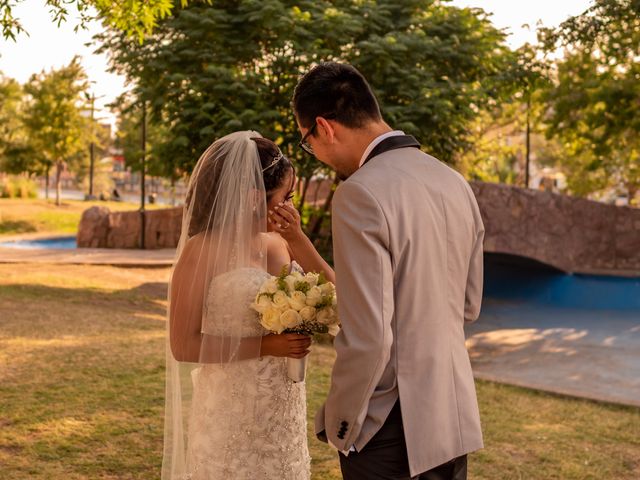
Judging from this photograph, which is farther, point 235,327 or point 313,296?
point 235,327

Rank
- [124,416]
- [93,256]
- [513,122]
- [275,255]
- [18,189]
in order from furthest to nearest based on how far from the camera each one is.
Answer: [18,189] → [513,122] → [93,256] → [124,416] → [275,255]

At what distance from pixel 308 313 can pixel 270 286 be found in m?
0.21

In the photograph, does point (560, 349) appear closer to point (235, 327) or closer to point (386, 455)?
point (235, 327)

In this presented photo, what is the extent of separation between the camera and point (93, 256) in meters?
21.4

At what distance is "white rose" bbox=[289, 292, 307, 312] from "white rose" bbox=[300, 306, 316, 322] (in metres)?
0.02

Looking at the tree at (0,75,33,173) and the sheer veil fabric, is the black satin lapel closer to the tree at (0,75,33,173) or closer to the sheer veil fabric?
the sheer veil fabric

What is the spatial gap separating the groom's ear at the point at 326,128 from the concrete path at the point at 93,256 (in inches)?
685

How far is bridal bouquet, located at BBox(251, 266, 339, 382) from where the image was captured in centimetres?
341

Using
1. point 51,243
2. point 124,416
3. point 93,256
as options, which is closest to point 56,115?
point 51,243

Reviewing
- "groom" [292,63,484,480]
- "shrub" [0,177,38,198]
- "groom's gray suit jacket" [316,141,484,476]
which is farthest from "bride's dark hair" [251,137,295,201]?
"shrub" [0,177,38,198]

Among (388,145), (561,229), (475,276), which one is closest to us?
(388,145)

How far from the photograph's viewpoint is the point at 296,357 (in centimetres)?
363

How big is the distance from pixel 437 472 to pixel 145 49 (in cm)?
1327

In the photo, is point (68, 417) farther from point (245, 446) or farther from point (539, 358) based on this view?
point (539, 358)
